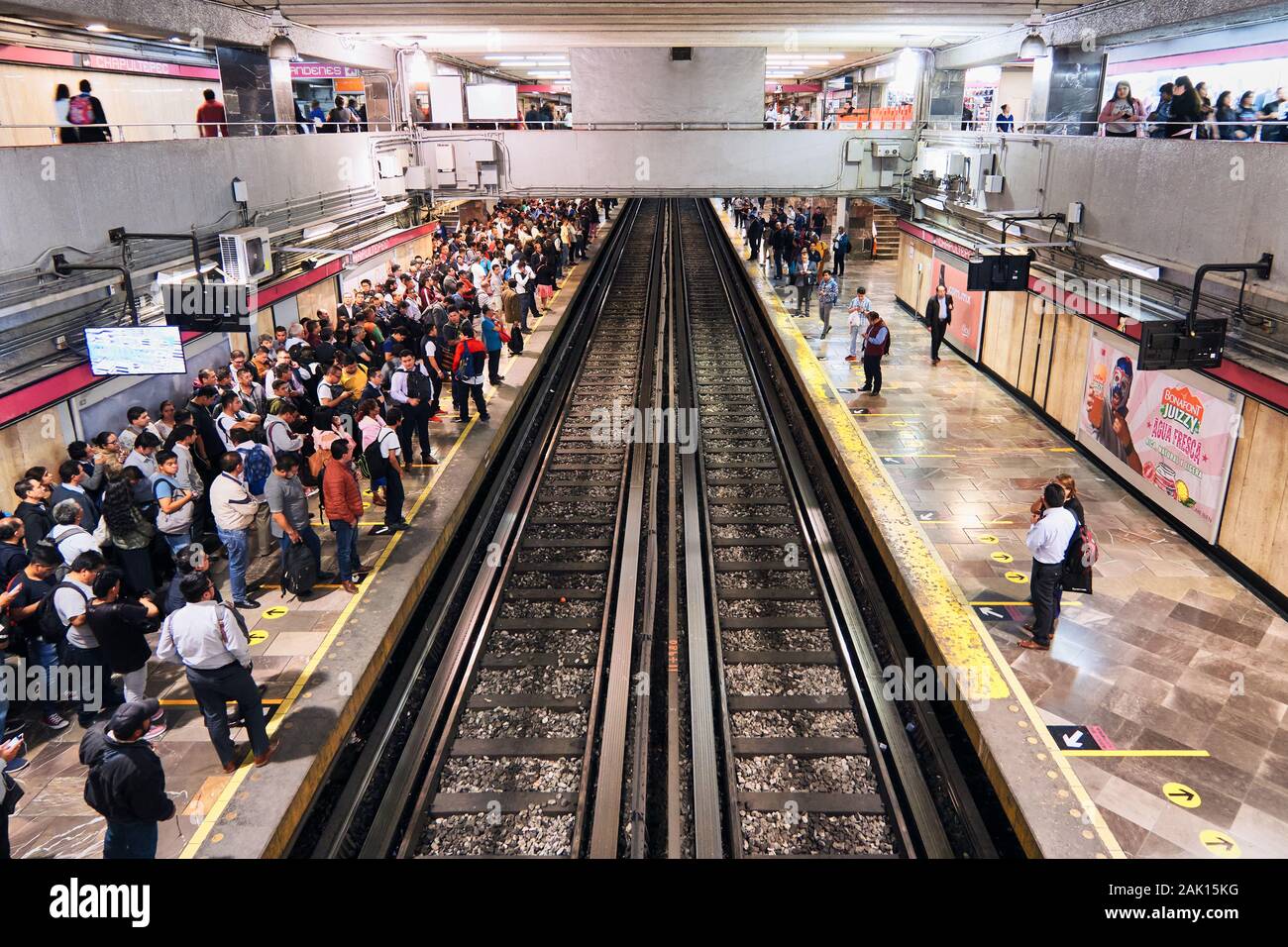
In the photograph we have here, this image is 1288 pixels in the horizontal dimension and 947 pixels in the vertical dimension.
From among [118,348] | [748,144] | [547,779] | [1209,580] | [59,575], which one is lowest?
[547,779]

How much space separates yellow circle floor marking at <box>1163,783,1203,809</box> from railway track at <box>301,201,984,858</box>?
156 centimetres

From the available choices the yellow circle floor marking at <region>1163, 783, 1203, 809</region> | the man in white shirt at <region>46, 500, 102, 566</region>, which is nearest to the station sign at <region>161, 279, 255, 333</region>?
the man in white shirt at <region>46, 500, 102, 566</region>

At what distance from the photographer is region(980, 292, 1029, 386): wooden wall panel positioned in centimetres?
1424

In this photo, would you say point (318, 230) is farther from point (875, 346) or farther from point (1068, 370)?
point (1068, 370)

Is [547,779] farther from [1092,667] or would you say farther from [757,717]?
[1092,667]

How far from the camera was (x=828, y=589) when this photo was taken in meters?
9.21

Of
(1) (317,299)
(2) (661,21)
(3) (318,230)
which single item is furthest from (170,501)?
(2) (661,21)

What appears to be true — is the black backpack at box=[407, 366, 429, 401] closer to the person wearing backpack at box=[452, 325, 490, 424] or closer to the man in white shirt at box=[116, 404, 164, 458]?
the person wearing backpack at box=[452, 325, 490, 424]

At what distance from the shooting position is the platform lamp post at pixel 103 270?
26.8 ft

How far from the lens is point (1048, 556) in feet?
23.9

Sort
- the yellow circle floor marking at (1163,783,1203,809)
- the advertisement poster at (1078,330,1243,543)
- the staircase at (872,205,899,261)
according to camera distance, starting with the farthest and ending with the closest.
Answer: the staircase at (872,205,899,261) < the advertisement poster at (1078,330,1243,543) < the yellow circle floor marking at (1163,783,1203,809)

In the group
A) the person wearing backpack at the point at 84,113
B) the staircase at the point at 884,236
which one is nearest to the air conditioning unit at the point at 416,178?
the person wearing backpack at the point at 84,113

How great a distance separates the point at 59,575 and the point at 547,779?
3921 millimetres
